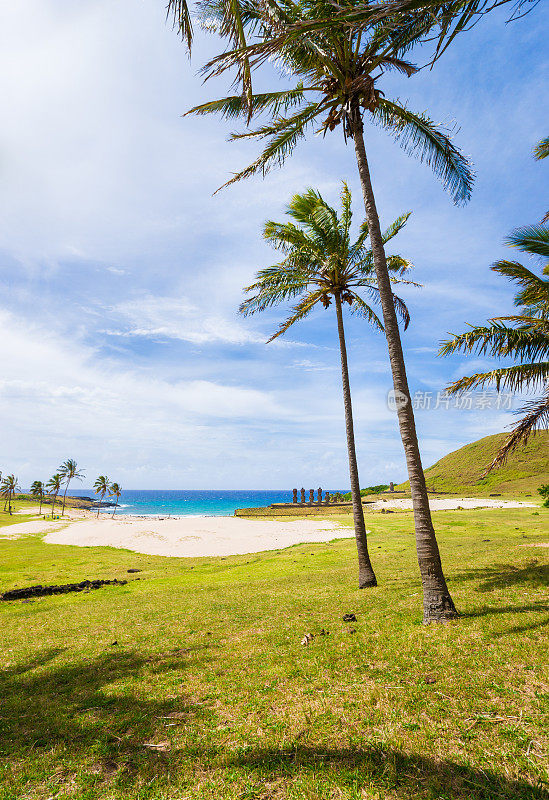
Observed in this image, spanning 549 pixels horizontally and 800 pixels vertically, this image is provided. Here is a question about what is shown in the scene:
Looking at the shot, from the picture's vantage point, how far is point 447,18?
446 centimetres

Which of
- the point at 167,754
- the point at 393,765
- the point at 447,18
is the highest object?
the point at 447,18

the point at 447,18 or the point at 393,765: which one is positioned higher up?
the point at 447,18

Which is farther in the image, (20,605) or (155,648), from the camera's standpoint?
(20,605)

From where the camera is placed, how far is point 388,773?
13.0ft

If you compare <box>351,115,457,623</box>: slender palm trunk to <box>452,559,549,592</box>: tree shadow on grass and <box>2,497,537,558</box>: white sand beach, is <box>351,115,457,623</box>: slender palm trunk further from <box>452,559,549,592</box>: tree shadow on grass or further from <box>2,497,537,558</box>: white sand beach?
<box>2,497,537,558</box>: white sand beach

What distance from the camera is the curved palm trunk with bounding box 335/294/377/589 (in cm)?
1439

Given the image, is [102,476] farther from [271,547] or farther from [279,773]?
[279,773]

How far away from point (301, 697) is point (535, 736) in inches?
125

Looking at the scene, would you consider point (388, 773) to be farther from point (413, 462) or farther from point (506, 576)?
point (506, 576)

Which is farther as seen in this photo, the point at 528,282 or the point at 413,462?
the point at 528,282

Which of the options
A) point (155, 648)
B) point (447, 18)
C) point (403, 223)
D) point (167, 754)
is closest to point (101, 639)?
point (155, 648)

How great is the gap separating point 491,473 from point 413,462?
382 ft

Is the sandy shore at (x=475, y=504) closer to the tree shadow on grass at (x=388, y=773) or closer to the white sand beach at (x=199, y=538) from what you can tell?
the white sand beach at (x=199, y=538)

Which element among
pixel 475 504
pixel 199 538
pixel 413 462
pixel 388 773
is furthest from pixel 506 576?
pixel 475 504
